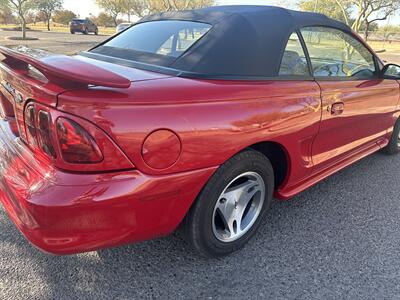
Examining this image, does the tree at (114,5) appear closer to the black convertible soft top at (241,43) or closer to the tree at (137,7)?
the tree at (137,7)

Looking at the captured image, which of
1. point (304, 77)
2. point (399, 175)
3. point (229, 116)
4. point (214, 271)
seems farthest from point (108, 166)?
point (399, 175)

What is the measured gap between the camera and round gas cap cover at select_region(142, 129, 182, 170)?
1.72m

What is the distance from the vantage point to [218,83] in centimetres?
208

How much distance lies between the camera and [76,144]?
5.37 ft

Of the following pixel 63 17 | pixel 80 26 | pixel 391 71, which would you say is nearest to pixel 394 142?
pixel 391 71

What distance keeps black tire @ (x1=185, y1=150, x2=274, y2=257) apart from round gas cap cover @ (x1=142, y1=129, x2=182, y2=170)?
36 centimetres

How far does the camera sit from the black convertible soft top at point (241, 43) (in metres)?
2.23

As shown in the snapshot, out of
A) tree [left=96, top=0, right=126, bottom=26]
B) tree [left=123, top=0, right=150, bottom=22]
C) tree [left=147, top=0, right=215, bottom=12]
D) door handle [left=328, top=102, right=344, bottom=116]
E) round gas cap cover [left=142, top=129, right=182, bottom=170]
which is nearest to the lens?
round gas cap cover [left=142, top=129, right=182, bottom=170]

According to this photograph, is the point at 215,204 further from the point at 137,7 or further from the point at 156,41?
the point at 137,7

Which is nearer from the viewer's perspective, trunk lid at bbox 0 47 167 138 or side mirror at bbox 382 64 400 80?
trunk lid at bbox 0 47 167 138

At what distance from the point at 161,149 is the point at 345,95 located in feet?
5.95

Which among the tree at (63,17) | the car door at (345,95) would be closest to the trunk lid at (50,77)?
the car door at (345,95)

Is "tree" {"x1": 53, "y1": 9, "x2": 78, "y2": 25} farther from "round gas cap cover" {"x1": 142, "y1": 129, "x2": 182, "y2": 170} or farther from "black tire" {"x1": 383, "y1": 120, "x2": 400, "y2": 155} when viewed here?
"round gas cap cover" {"x1": 142, "y1": 129, "x2": 182, "y2": 170}

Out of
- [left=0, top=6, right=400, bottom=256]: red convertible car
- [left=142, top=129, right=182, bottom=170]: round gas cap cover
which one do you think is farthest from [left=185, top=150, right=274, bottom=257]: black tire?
[left=142, top=129, right=182, bottom=170]: round gas cap cover
